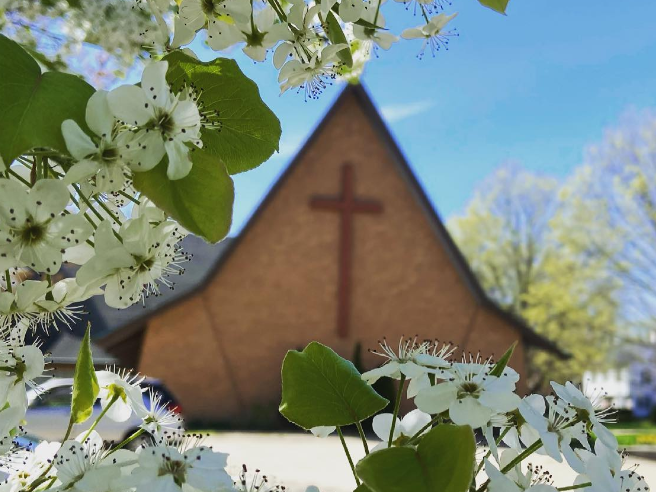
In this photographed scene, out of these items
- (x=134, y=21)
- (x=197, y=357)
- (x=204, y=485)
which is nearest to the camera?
(x=204, y=485)

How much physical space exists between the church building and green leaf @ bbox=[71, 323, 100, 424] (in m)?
12.6

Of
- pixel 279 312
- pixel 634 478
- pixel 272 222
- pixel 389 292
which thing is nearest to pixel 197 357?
pixel 279 312

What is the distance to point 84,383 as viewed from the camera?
0.69 metres

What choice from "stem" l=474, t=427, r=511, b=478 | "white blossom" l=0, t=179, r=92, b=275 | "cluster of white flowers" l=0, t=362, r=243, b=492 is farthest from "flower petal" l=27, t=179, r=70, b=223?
"stem" l=474, t=427, r=511, b=478

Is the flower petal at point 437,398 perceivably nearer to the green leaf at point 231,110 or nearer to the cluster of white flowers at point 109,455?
the cluster of white flowers at point 109,455

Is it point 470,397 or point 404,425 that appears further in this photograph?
point 404,425

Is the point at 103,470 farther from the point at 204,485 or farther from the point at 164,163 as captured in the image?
the point at 164,163

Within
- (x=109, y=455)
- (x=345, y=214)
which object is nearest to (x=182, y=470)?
(x=109, y=455)

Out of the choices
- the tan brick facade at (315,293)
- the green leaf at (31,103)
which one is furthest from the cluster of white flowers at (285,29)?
the tan brick facade at (315,293)

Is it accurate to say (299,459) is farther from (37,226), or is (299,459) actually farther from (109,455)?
(37,226)

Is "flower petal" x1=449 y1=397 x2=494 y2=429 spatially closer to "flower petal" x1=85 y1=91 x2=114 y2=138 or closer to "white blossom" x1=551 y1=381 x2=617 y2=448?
"white blossom" x1=551 y1=381 x2=617 y2=448

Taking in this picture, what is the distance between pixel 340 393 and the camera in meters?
0.70

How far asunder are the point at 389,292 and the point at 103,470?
1320 cm

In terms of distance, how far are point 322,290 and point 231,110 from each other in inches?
509
